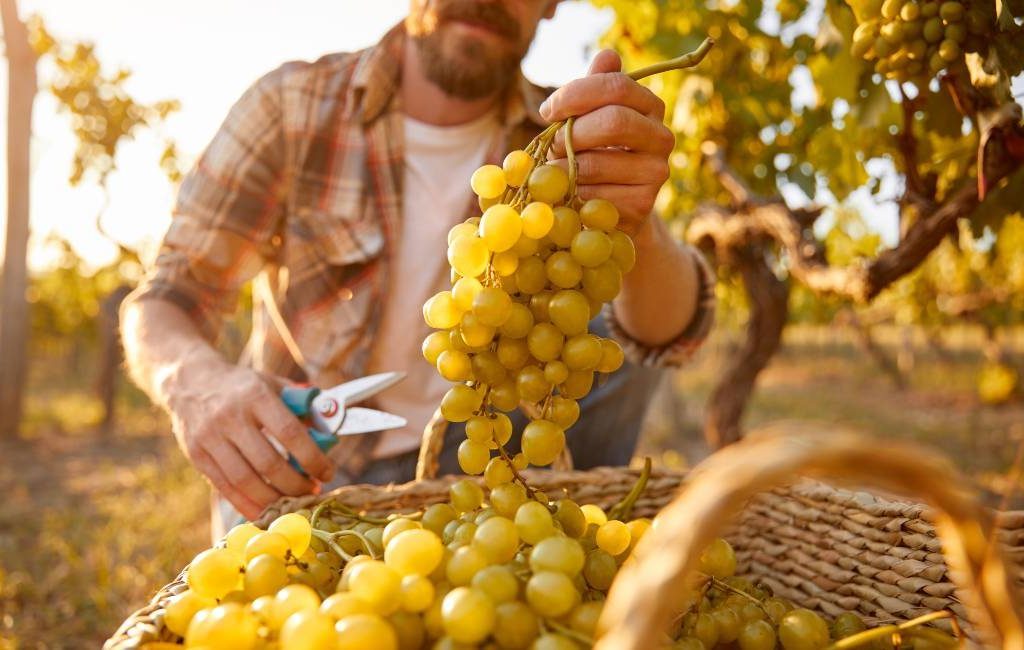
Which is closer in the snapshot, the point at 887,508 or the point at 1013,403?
the point at 887,508

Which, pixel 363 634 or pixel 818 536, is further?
pixel 818 536

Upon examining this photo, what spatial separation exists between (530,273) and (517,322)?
0.07 m

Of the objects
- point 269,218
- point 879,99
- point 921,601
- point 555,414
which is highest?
point 879,99

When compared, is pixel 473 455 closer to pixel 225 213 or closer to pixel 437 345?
pixel 437 345

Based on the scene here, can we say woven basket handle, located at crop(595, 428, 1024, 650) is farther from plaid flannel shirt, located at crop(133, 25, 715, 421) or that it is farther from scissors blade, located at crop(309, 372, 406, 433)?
plaid flannel shirt, located at crop(133, 25, 715, 421)

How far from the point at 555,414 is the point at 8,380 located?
7388 millimetres

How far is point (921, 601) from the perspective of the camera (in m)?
1.08

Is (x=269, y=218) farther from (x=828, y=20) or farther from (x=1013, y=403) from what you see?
(x=1013, y=403)

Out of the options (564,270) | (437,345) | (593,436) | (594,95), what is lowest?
(593,436)

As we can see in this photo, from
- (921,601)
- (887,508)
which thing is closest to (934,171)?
(887,508)

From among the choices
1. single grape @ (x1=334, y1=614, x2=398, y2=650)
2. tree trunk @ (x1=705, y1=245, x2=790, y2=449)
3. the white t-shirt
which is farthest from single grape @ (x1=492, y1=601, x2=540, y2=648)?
tree trunk @ (x1=705, y1=245, x2=790, y2=449)

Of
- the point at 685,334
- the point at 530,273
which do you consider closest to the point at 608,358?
the point at 530,273

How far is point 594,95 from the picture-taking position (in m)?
1.00

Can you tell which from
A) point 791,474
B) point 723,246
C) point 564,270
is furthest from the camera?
point 723,246
